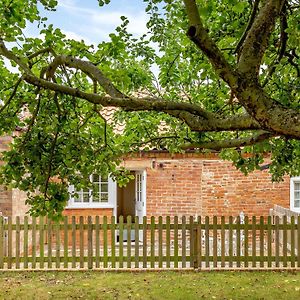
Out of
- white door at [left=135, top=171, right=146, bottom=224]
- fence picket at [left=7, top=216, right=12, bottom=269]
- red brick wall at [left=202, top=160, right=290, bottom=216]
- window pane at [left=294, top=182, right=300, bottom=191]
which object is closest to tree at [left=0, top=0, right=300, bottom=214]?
fence picket at [left=7, top=216, right=12, bottom=269]

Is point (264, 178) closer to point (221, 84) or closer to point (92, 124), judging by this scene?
point (221, 84)

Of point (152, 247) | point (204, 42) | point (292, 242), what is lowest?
point (152, 247)

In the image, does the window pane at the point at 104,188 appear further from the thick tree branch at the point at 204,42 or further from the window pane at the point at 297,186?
the thick tree branch at the point at 204,42

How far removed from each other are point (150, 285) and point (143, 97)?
4.28 metres

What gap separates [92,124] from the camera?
8.02 metres

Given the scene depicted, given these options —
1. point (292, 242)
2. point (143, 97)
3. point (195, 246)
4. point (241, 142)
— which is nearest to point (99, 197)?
point (195, 246)

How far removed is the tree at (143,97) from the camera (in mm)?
3928

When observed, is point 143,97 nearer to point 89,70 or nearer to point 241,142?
point 89,70

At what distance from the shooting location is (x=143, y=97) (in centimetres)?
664

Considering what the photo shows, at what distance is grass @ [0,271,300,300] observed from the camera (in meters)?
8.24

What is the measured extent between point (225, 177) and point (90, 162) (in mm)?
8652

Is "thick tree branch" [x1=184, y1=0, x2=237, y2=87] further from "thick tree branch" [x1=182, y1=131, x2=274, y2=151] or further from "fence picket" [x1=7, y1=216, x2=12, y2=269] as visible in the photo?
"fence picket" [x1=7, y1=216, x2=12, y2=269]

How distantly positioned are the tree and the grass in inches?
91.6

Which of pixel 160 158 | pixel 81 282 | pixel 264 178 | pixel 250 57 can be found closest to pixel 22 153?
pixel 250 57
